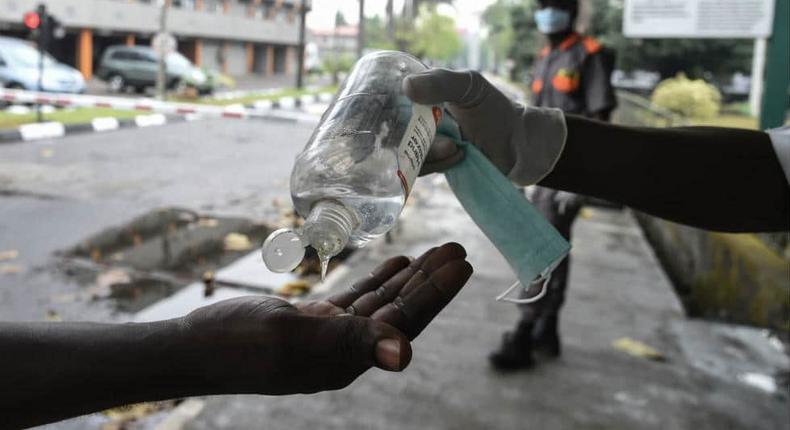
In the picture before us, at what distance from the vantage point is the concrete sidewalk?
9.84 feet

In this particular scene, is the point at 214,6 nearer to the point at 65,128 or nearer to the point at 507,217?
the point at 65,128

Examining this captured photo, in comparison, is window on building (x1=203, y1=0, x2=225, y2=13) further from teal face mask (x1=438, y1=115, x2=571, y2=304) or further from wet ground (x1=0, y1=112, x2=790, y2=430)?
teal face mask (x1=438, y1=115, x2=571, y2=304)

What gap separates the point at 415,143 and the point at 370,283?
10.9 inches

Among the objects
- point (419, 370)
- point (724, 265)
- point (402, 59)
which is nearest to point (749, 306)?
point (724, 265)

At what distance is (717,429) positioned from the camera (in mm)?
3027

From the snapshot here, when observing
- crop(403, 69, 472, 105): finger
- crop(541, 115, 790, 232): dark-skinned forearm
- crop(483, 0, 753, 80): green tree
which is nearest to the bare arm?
crop(403, 69, 472, 105): finger

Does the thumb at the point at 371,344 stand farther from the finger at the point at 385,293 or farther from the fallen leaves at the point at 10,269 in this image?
the fallen leaves at the point at 10,269

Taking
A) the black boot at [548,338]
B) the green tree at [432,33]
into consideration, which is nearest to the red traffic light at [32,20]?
the black boot at [548,338]

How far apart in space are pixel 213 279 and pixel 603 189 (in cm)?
349

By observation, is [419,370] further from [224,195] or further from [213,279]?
[224,195]

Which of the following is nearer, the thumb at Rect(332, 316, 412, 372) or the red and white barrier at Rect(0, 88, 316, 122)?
the thumb at Rect(332, 316, 412, 372)

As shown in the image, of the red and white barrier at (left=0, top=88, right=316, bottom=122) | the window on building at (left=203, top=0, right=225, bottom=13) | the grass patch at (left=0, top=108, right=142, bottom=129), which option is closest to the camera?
the red and white barrier at (left=0, top=88, right=316, bottom=122)

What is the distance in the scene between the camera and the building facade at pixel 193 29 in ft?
95.8

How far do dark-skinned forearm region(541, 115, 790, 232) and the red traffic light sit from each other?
529 inches
